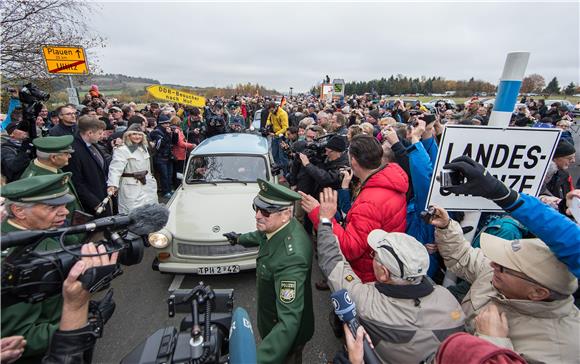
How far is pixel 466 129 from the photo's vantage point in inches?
89.3

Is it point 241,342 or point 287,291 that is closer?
point 241,342

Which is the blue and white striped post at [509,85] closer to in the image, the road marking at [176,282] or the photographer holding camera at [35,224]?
the photographer holding camera at [35,224]

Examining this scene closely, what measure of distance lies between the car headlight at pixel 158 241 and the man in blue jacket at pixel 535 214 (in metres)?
3.33

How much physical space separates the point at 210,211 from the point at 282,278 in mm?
2545

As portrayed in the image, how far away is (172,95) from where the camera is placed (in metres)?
9.43

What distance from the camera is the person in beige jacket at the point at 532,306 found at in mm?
1305

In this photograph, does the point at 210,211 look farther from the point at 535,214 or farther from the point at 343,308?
the point at 535,214

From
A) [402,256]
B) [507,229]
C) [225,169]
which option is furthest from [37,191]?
[507,229]

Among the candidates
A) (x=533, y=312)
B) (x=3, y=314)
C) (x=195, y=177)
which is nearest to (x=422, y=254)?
(x=533, y=312)

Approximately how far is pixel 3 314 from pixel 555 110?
16.6 metres

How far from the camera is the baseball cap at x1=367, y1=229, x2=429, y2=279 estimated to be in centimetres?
156

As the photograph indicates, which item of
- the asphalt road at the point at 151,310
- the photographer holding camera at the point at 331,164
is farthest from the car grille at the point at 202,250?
the photographer holding camera at the point at 331,164

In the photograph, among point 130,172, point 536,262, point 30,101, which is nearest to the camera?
point 536,262

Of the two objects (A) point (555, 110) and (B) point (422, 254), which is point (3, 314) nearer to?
(B) point (422, 254)
